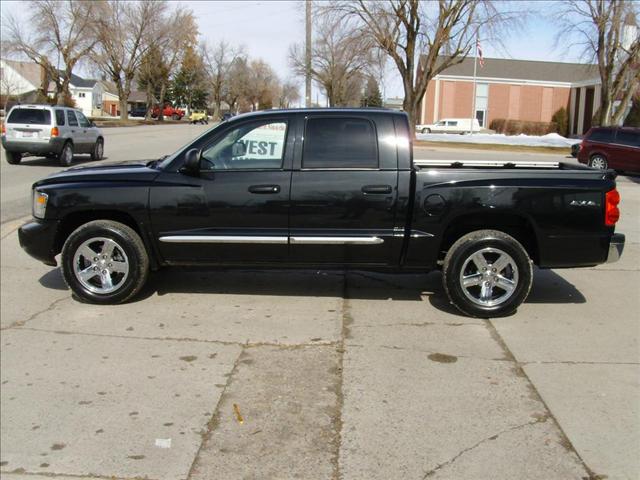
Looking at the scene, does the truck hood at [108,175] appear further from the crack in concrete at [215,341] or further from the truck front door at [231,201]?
the crack in concrete at [215,341]

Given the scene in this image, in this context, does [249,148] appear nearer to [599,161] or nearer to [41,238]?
[41,238]

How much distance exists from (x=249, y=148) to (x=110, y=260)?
1.63m

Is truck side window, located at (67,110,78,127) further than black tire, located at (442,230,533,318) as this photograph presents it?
Yes

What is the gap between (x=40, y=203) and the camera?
575cm

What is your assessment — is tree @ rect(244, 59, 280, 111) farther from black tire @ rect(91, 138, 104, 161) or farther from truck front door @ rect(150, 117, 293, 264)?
truck front door @ rect(150, 117, 293, 264)

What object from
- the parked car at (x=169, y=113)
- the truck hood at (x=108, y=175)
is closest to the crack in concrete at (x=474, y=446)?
the truck hood at (x=108, y=175)

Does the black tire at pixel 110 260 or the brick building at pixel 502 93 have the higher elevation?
the brick building at pixel 502 93

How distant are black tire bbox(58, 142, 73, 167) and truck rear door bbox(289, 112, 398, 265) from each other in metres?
14.9

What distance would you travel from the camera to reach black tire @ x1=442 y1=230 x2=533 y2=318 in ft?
17.9

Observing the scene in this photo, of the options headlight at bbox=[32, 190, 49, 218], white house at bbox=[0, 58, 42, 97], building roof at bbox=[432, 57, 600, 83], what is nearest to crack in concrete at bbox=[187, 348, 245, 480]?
headlight at bbox=[32, 190, 49, 218]

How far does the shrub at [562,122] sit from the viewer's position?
56.5m

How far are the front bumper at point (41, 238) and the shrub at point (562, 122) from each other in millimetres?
56273

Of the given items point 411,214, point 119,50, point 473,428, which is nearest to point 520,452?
point 473,428

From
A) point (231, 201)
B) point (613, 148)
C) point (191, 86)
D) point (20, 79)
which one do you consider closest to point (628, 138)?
point (613, 148)
